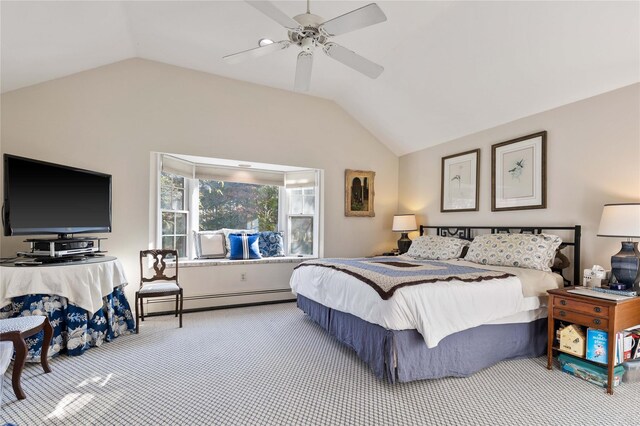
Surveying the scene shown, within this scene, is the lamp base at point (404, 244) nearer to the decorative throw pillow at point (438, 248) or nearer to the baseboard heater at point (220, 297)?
the decorative throw pillow at point (438, 248)

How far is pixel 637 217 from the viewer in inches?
94.7

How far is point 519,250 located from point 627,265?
0.78m

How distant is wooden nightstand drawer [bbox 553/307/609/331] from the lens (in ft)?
7.44

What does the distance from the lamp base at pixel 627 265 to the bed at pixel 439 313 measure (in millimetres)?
457

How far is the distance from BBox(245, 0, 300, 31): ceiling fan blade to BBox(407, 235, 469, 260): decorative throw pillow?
9.69 feet

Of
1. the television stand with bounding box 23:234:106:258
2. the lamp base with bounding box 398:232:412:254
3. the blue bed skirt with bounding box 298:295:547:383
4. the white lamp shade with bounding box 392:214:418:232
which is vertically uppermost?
the white lamp shade with bounding box 392:214:418:232

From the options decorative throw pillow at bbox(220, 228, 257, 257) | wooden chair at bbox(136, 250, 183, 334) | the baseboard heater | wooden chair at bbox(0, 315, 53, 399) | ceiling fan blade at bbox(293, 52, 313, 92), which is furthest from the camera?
decorative throw pillow at bbox(220, 228, 257, 257)

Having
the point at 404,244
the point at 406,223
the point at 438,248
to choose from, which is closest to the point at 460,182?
the point at 406,223

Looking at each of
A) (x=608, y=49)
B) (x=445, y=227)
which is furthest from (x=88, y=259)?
(x=608, y=49)

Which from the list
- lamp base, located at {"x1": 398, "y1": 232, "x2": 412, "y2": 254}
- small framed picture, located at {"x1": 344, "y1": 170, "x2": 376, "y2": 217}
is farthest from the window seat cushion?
lamp base, located at {"x1": 398, "y1": 232, "x2": 412, "y2": 254}

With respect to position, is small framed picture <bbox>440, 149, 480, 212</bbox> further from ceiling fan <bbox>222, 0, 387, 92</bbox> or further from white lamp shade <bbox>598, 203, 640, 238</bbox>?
ceiling fan <bbox>222, 0, 387, 92</bbox>

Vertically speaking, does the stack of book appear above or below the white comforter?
below

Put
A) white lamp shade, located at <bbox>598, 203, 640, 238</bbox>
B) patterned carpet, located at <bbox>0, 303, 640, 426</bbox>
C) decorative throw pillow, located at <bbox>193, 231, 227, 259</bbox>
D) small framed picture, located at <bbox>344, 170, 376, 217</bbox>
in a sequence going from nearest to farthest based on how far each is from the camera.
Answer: patterned carpet, located at <bbox>0, 303, 640, 426</bbox>
white lamp shade, located at <bbox>598, 203, 640, 238</bbox>
decorative throw pillow, located at <bbox>193, 231, 227, 259</bbox>
small framed picture, located at <bbox>344, 170, 376, 217</bbox>

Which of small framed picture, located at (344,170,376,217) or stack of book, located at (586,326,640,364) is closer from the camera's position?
stack of book, located at (586,326,640,364)
